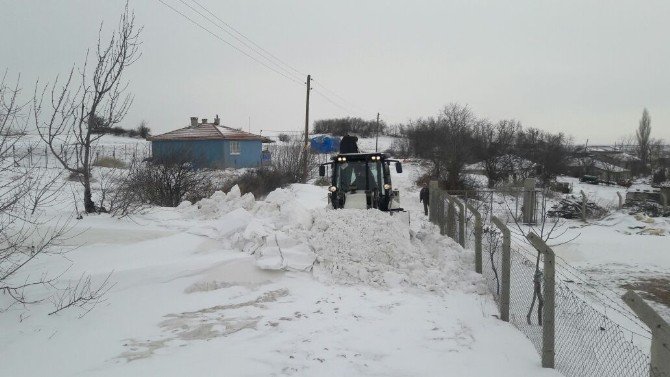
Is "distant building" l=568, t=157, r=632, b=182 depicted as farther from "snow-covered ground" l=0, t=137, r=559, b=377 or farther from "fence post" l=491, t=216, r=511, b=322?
"fence post" l=491, t=216, r=511, b=322

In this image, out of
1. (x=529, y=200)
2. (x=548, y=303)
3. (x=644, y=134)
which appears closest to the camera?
(x=548, y=303)

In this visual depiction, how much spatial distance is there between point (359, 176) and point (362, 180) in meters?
0.13

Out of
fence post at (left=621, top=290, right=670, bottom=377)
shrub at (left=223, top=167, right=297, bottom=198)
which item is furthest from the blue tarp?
fence post at (left=621, top=290, right=670, bottom=377)

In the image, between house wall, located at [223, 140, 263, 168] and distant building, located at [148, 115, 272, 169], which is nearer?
distant building, located at [148, 115, 272, 169]

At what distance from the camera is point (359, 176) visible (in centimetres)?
1190

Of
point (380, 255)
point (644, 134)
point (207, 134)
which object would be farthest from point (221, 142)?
point (644, 134)

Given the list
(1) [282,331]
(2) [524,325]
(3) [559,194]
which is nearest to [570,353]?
(2) [524,325]

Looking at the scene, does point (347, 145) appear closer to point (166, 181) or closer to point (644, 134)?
point (166, 181)

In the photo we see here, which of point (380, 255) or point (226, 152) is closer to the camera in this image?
point (380, 255)

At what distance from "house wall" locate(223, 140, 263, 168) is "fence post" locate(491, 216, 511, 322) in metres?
29.4

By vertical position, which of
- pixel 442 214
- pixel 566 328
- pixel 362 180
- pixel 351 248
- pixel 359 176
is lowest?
pixel 566 328

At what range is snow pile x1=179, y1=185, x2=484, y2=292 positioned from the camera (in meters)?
7.79

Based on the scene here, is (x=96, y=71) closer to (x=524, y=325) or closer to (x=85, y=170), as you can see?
(x=85, y=170)

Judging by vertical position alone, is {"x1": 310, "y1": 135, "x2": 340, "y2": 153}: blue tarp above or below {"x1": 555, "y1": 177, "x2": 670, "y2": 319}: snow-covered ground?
above
